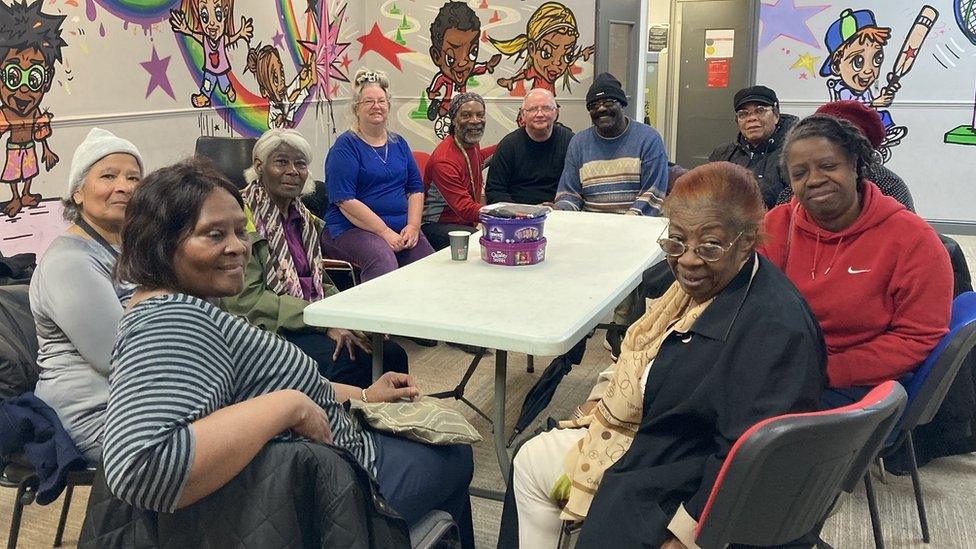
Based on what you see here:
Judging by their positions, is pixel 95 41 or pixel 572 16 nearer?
pixel 95 41

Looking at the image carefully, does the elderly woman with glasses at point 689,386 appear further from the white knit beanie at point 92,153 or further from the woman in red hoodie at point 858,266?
the white knit beanie at point 92,153

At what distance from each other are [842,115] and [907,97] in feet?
15.8

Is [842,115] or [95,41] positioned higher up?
[95,41]

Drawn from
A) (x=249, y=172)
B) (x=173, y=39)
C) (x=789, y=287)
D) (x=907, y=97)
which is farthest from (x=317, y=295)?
(x=907, y=97)

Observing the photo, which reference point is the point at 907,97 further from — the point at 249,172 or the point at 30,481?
the point at 30,481

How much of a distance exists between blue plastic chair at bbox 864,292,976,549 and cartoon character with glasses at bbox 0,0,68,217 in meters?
3.74

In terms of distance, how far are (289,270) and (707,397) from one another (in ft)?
6.03

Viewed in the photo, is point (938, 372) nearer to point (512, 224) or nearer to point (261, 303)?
point (512, 224)

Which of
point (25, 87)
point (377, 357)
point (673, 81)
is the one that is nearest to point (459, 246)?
point (377, 357)

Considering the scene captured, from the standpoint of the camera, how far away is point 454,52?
649 cm

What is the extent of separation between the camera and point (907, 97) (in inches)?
258

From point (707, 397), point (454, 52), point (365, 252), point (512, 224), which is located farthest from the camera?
point (454, 52)

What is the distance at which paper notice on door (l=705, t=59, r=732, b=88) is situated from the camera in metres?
8.27

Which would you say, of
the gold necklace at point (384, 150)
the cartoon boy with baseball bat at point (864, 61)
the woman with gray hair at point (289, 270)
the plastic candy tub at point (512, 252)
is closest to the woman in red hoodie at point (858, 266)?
the plastic candy tub at point (512, 252)
